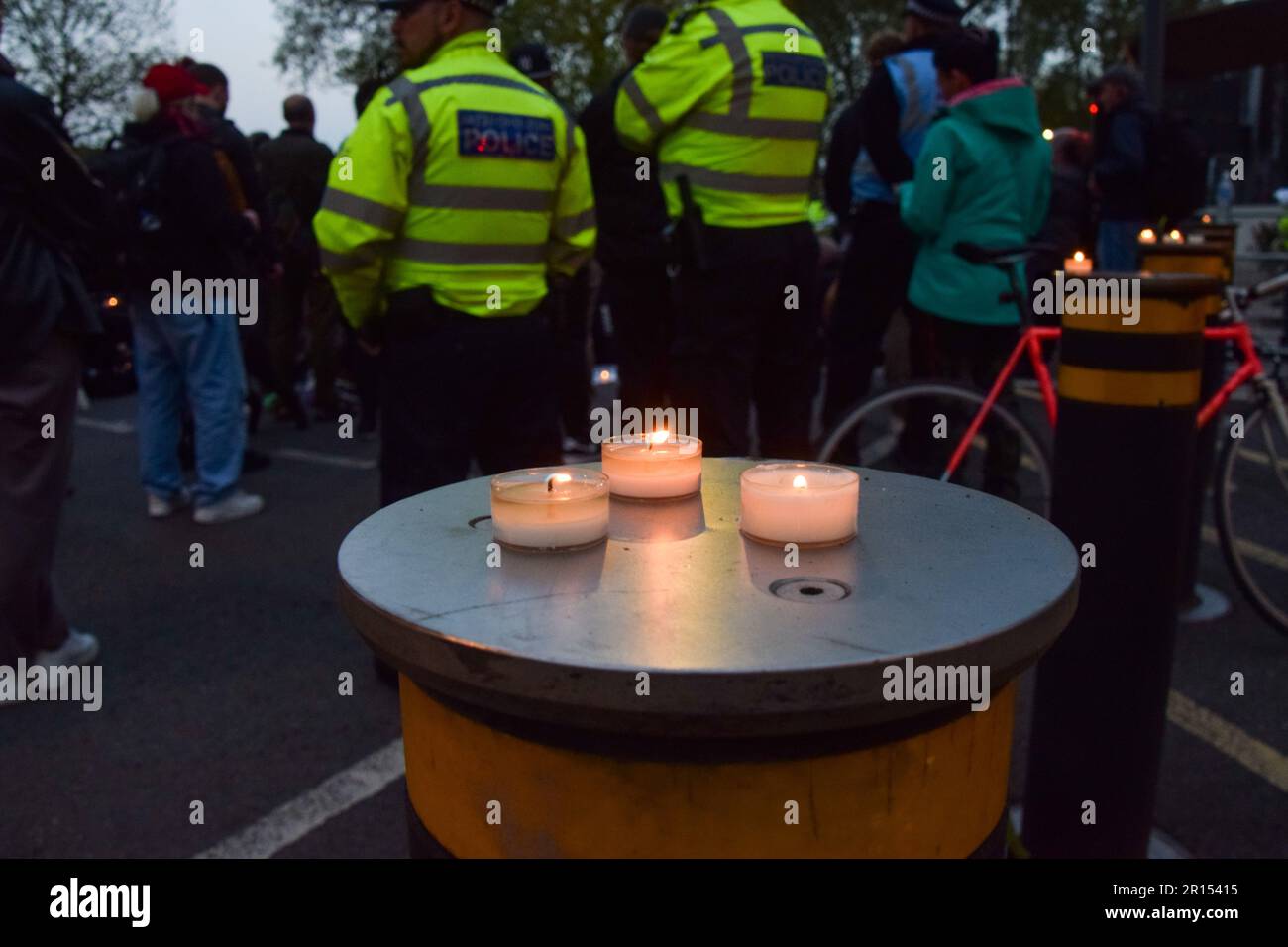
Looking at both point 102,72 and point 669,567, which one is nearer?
point 669,567

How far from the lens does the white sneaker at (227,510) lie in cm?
564

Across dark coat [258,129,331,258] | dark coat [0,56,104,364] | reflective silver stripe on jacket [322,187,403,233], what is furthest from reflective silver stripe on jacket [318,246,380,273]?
dark coat [258,129,331,258]

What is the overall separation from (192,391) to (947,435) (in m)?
3.58

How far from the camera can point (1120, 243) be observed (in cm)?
736

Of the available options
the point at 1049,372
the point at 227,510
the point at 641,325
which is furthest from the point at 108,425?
the point at 1049,372

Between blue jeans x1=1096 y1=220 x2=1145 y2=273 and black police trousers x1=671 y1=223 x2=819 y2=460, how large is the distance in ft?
13.4

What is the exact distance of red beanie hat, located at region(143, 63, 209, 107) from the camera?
500 cm

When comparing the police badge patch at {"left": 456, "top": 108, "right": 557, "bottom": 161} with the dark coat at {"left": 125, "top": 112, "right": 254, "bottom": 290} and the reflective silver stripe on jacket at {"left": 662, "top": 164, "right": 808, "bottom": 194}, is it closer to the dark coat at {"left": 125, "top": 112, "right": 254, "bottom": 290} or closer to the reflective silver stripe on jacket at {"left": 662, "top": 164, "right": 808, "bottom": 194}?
the reflective silver stripe on jacket at {"left": 662, "top": 164, "right": 808, "bottom": 194}

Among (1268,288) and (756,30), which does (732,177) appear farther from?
(1268,288)

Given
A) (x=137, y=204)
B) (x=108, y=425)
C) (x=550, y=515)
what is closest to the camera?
(x=550, y=515)
